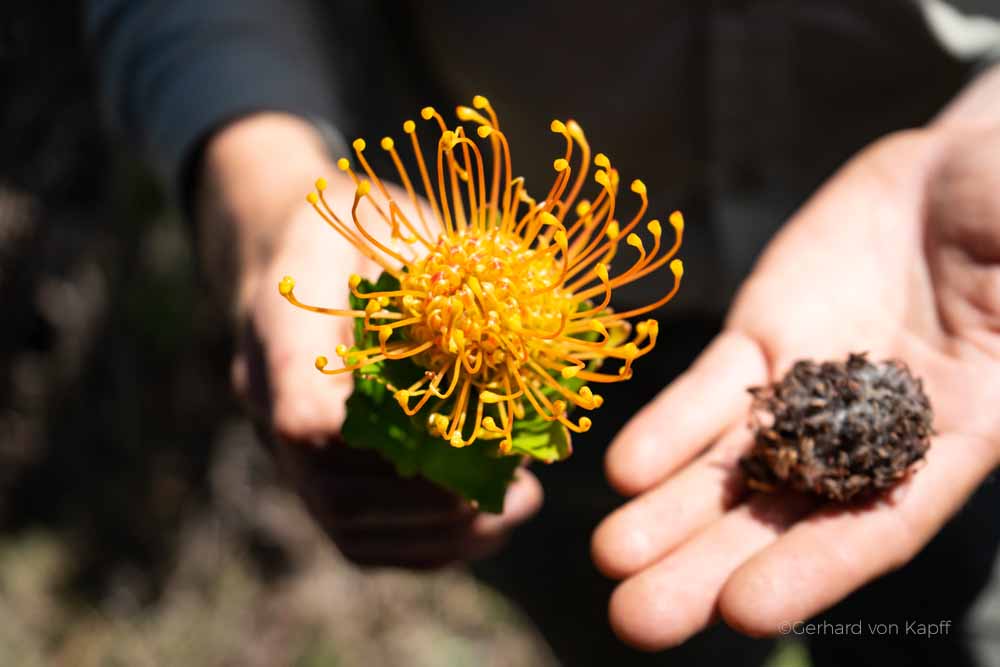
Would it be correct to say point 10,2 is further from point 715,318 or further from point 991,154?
point 991,154

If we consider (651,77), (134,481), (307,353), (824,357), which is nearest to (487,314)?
(307,353)

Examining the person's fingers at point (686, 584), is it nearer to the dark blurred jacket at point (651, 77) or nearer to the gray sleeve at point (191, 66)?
the dark blurred jacket at point (651, 77)

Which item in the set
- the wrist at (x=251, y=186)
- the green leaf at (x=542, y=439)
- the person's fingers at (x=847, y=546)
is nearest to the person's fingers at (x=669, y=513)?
the person's fingers at (x=847, y=546)

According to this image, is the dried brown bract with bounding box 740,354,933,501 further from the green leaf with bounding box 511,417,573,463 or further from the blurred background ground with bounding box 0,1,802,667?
the blurred background ground with bounding box 0,1,802,667

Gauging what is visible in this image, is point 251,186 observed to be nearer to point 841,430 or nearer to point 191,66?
point 191,66

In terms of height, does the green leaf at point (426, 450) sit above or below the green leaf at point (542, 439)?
below

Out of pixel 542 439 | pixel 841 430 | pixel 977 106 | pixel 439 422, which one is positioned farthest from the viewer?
pixel 977 106
